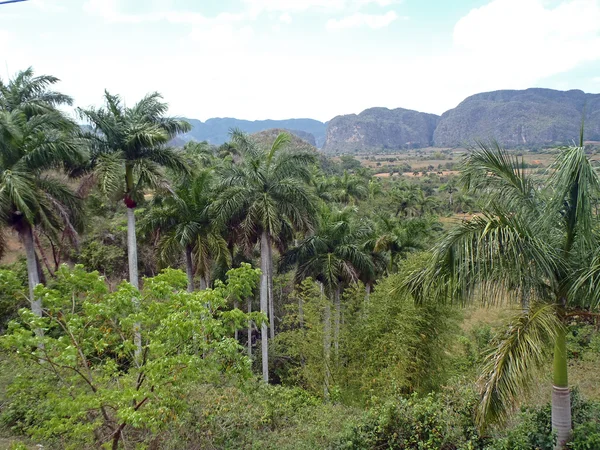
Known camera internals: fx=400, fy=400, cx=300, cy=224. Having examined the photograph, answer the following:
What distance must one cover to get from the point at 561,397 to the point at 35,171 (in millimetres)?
12356

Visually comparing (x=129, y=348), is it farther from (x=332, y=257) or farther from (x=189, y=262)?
(x=332, y=257)

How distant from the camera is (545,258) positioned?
18.0ft

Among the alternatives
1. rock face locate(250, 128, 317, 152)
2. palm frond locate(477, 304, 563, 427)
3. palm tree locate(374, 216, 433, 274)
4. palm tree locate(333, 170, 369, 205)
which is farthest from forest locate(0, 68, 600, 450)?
palm tree locate(333, 170, 369, 205)

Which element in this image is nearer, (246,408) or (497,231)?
(497,231)

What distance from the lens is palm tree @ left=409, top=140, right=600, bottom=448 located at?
5250 millimetres

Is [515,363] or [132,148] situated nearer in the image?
[515,363]

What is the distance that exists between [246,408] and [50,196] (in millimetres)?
7380

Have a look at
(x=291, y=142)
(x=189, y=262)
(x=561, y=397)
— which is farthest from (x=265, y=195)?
(x=561, y=397)

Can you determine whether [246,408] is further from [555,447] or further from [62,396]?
[555,447]

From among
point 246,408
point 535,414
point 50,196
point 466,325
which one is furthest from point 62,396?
point 466,325

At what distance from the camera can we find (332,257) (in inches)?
568

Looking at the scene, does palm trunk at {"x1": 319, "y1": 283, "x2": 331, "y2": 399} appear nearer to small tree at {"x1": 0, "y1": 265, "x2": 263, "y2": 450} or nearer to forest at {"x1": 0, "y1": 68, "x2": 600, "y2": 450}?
forest at {"x1": 0, "y1": 68, "x2": 600, "y2": 450}

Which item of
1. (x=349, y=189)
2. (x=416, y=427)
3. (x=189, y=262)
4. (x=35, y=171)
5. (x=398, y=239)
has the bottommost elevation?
(x=416, y=427)

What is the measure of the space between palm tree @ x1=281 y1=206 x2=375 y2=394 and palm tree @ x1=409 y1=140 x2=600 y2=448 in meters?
8.05
